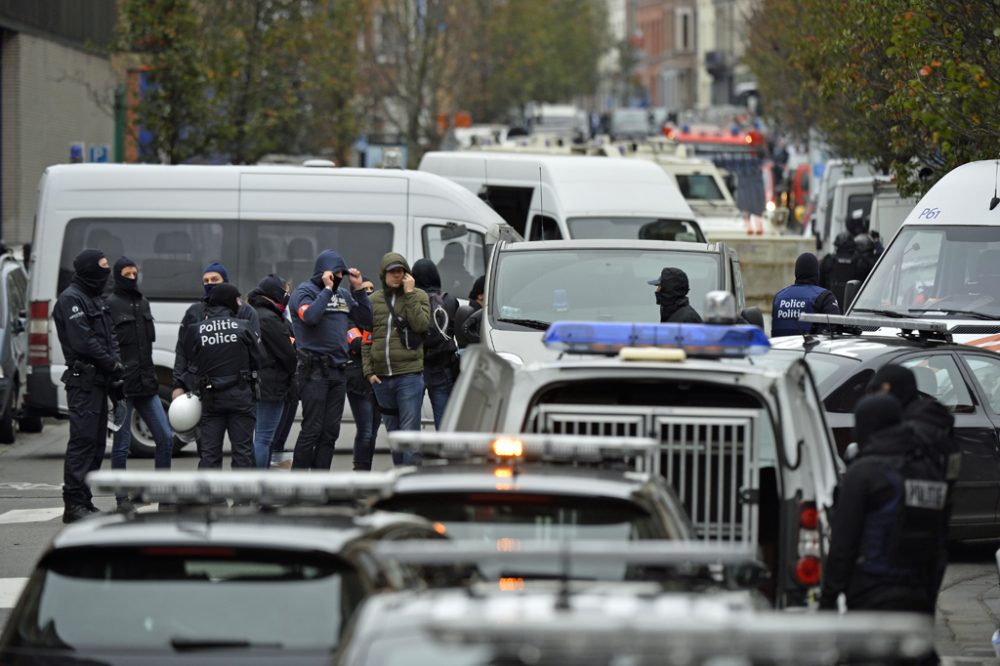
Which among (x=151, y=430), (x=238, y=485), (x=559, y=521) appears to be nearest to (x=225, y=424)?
(x=151, y=430)

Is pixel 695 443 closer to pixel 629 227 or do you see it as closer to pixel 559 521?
pixel 559 521

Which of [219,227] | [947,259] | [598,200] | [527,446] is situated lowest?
[527,446]

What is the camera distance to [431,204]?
1698cm

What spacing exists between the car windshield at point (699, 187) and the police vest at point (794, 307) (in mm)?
16029

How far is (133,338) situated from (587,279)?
3.38 meters

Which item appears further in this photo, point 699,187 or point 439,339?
point 699,187

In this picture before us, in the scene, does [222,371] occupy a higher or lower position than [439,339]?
lower

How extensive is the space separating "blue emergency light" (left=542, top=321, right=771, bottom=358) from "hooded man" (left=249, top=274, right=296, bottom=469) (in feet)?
18.7

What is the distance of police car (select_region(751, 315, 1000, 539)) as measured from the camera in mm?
10898

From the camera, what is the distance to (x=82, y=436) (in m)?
12.4

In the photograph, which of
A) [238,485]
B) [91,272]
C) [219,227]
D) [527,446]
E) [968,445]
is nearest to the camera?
[238,485]

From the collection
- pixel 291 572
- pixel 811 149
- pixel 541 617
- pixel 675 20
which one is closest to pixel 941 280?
pixel 291 572

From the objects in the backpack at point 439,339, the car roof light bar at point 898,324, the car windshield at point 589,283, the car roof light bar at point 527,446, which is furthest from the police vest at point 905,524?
the backpack at point 439,339

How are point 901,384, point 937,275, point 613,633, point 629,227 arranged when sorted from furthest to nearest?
point 629,227 → point 937,275 → point 901,384 → point 613,633
